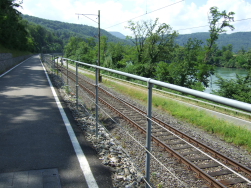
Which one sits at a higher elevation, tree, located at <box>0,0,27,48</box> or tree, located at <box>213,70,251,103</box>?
tree, located at <box>0,0,27,48</box>

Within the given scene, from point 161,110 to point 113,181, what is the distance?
9.62 m

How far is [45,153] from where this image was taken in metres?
4.05

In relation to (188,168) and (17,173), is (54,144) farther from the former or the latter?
(188,168)

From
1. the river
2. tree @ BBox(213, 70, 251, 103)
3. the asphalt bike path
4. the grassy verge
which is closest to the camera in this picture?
the asphalt bike path

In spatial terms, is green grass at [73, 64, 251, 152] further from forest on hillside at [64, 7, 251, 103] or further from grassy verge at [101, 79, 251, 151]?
forest on hillside at [64, 7, 251, 103]

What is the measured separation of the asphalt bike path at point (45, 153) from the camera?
3.18 metres

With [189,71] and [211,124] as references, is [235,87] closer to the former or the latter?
[189,71]

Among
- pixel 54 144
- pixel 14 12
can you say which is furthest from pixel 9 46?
pixel 54 144

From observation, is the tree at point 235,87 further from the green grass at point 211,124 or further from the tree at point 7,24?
the tree at point 7,24

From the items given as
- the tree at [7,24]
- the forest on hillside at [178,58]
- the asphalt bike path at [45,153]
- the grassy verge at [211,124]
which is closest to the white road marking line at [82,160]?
the asphalt bike path at [45,153]

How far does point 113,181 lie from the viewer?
10.9 feet

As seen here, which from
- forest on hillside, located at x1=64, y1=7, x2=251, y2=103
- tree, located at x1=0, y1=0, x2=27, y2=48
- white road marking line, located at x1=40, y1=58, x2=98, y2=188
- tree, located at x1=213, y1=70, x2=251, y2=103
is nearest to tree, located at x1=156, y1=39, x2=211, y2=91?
forest on hillside, located at x1=64, y1=7, x2=251, y2=103

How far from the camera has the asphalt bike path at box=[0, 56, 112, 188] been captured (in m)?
3.18

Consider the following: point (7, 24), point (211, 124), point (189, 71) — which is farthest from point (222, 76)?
point (7, 24)
